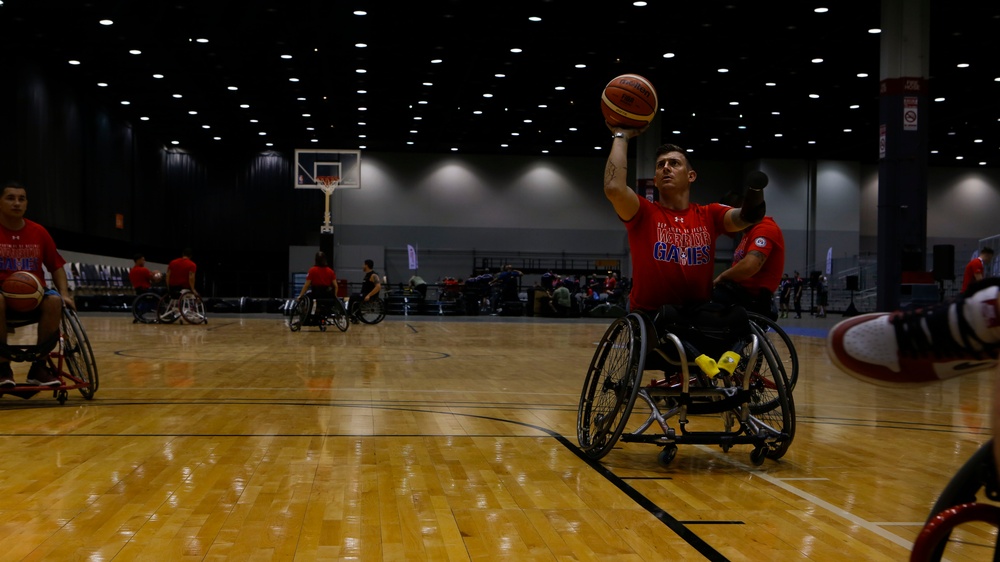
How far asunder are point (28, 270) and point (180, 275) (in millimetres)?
12083

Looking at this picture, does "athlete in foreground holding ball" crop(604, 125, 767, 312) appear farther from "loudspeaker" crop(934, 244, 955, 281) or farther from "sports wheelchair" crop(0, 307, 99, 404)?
"loudspeaker" crop(934, 244, 955, 281)

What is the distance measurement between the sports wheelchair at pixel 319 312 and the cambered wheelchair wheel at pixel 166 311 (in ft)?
10.0

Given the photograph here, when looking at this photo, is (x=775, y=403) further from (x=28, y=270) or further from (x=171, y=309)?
(x=171, y=309)

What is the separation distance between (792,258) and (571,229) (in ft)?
28.2

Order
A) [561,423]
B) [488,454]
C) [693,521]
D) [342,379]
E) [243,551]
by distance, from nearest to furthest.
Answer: [243,551] → [693,521] → [488,454] → [561,423] → [342,379]

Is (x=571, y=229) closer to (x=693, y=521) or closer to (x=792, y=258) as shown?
(x=792, y=258)

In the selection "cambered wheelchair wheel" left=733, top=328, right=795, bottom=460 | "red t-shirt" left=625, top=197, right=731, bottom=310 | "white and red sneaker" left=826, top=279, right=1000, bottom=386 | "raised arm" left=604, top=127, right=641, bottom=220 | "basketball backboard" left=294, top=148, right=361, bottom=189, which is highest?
"basketball backboard" left=294, top=148, right=361, bottom=189

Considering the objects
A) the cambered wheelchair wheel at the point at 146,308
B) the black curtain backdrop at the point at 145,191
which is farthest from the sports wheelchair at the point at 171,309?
the black curtain backdrop at the point at 145,191

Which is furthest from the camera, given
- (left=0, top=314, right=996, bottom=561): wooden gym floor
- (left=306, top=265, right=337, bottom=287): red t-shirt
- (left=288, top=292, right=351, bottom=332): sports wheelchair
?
(left=288, top=292, right=351, bottom=332): sports wheelchair

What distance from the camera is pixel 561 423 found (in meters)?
5.33

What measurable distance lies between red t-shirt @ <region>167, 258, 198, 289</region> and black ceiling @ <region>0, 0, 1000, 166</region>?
5.17m

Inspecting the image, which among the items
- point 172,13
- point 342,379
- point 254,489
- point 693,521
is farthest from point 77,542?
point 172,13

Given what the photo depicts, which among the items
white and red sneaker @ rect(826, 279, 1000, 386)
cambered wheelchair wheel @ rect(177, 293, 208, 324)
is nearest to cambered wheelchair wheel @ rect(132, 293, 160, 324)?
cambered wheelchair wheel @ rect(177, 293, 208, 324)

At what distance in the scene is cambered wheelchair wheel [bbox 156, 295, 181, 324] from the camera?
58.6 ft
